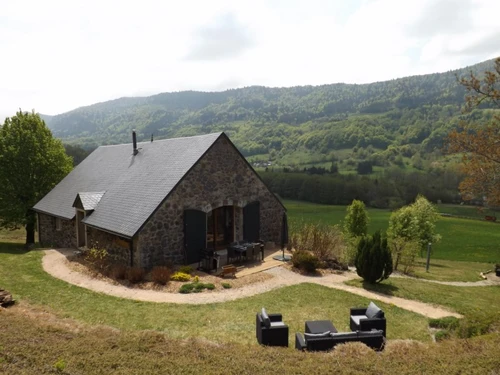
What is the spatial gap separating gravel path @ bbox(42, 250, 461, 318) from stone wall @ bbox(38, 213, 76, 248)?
4031mm

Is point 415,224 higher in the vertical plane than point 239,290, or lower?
lower

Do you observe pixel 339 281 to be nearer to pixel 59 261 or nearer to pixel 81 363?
pixel 81 363

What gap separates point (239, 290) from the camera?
12852mm

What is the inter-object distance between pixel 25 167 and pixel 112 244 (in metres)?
12.6

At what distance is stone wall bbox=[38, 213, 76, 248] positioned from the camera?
19.9 meters

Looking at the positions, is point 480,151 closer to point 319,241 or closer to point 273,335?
point 319,241

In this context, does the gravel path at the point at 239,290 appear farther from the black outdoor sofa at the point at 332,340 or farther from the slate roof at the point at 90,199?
the black outdoor sofa at the point at 332,340

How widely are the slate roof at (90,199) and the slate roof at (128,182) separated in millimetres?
178

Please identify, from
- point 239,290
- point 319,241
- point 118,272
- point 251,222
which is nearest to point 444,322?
point 239,290

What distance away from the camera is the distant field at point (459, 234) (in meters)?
33.8

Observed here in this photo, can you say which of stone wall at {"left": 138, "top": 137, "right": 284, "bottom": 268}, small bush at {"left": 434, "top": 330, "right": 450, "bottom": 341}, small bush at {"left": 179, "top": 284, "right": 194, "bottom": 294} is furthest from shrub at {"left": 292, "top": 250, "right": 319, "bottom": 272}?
small bush at {"left": 434, "top": 330, "right": 450, "bottom": 341}

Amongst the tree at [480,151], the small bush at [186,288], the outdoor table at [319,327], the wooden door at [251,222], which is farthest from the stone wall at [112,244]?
the tree at [480,151]

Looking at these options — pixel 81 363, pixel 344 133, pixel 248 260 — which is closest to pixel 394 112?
pixel 344 133

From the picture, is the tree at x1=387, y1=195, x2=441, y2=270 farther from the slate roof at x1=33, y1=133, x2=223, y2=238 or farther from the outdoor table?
the outdoor table
